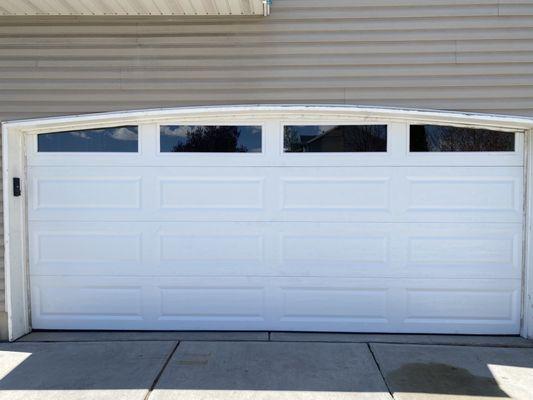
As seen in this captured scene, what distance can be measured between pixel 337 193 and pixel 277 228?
710mm

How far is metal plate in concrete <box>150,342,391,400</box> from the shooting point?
3.30 meters

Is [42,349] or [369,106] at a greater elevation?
[369,106]

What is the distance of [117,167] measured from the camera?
4574 millimetres

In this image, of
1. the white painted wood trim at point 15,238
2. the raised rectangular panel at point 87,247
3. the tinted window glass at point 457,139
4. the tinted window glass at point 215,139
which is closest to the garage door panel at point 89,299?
the white painted wood trim at point 15,238

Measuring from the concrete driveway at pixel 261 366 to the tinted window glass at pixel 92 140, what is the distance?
1.91m

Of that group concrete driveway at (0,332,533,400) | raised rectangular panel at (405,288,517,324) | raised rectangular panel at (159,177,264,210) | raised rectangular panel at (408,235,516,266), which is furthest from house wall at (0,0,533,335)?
raised rectangular panel at (405,288,517,324)

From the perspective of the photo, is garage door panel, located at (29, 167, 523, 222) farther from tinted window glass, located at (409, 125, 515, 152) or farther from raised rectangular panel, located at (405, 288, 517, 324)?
raised rectangular panel, located at (405, 288, 517, 324)

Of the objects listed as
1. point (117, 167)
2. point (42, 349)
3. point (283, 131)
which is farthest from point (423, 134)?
point (42, 349)

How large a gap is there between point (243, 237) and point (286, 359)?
1.29 metres

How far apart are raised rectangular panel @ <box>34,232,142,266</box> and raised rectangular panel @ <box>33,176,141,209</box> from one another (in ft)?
1.02

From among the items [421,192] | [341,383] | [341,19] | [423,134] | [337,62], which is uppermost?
[341,19]

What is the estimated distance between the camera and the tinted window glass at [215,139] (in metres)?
4.54

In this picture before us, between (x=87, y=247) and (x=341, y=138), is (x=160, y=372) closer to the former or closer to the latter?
(x=87, y=247)

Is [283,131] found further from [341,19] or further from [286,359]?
[286,359]
